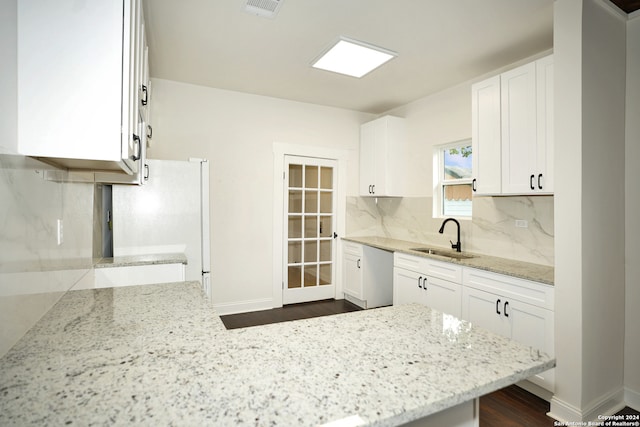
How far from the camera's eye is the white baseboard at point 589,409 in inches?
78.1

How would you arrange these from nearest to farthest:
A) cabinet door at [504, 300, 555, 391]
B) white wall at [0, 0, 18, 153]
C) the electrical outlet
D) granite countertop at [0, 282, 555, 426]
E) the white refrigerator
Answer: granite countertop at [0, 282, 555, 426] < white wall at [0, 0, 18, 153] < the electrical outlet < cabinet door at [504, 300, 555, 391] < the white refrigerator

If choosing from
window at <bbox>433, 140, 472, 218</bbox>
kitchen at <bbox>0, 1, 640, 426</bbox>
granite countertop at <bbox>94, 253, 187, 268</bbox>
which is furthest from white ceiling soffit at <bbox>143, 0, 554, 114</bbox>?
granite countertop at <bbox>94, 253, 187, 268</bbox>

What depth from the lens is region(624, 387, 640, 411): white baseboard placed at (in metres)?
2.19

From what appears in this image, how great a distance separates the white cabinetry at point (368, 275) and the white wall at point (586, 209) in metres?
2.24

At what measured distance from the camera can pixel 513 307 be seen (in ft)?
7.65

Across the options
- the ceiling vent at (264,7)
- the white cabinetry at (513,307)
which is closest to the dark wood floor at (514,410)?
the white cabinetry at (513,307)

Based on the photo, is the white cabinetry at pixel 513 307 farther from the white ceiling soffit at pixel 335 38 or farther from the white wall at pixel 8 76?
the white wall at pixel 8 76

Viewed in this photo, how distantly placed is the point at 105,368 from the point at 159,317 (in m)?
0.44

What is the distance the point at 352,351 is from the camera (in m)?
0.94

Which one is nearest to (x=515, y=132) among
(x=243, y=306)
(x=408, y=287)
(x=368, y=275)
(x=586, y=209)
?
(x=586, y=209)

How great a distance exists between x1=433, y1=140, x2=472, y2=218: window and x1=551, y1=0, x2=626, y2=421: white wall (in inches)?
→ 56.4

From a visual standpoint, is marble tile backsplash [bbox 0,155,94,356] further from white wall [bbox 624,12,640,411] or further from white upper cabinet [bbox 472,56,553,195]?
white wall [bbox 624,12,640,411]

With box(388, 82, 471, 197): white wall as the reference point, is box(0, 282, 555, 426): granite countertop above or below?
below

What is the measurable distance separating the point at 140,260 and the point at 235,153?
1867 millimetres
